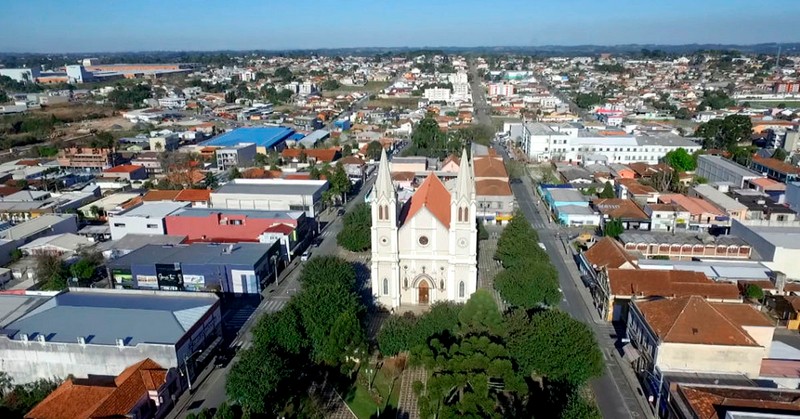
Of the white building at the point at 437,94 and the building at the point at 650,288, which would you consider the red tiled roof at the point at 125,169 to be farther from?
the white building at the point at 437,94

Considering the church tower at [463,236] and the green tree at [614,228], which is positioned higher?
the church tower at [463,236]

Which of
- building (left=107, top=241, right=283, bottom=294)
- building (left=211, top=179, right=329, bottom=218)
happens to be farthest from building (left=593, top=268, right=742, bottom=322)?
building (left=211, top=179, right=329, bottom=218)

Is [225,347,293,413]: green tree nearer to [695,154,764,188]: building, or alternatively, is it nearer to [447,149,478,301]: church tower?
[447,149,478,301]: church tower

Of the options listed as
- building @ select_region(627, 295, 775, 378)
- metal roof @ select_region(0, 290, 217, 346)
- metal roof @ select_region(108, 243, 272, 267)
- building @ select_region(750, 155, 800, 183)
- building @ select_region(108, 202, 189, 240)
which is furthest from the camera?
building @ select_region(750, 155, 800, 183)

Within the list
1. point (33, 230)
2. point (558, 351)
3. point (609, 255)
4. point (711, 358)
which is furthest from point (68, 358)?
point (609, 255)

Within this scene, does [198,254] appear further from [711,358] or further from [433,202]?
[711,358]

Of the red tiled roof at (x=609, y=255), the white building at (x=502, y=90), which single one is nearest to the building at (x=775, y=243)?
the red tiled roof at (x=609, y=255)
